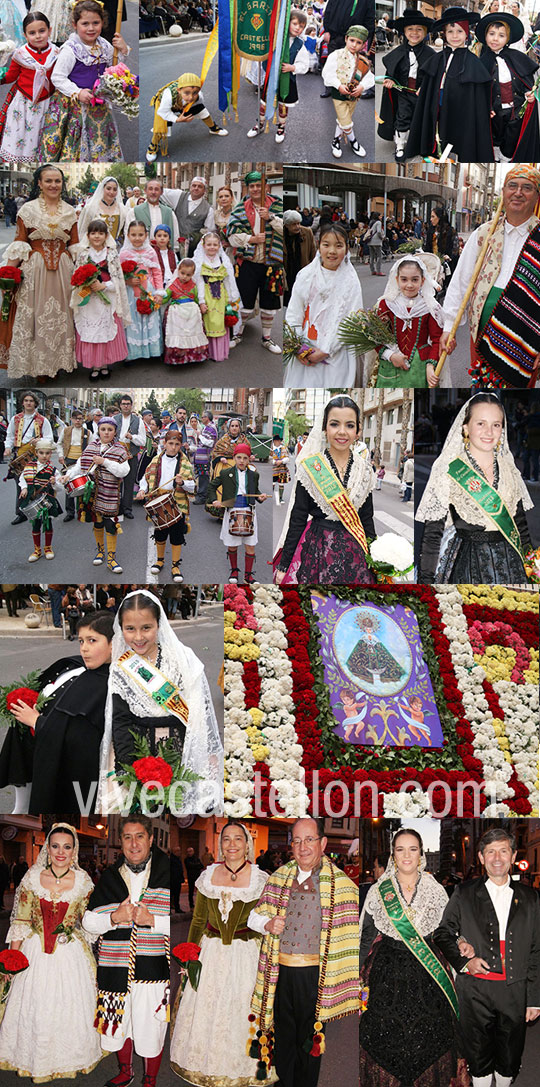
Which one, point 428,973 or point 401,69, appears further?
point 401,69

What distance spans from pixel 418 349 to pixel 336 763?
10.3ft

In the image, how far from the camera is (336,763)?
699cm

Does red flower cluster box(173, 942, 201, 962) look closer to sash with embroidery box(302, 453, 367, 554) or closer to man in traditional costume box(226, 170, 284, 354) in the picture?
sash with embroidery box(302, 453, 367, 554)

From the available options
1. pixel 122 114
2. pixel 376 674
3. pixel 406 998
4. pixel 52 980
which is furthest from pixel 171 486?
pixel 406 998

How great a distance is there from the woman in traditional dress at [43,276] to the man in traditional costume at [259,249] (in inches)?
49.9

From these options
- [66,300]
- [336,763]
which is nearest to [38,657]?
[336,763]

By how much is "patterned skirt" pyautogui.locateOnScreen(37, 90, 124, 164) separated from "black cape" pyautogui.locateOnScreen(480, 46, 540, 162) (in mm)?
2894

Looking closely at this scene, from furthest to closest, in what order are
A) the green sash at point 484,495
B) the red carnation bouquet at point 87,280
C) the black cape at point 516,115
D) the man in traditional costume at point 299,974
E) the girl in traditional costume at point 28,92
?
the black cape at point 516,115 → the girl in traditional costume at point 28,92 → the red carnation bouquet at point 87,280 → the green sash at point 484,495 → the man in traditional costume at point 299,974

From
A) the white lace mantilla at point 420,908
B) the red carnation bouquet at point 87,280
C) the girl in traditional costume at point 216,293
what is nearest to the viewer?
the white lace mantilla at point 420,908

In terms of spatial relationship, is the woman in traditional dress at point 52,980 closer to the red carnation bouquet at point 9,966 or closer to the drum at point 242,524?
the red carnation bouquet at point 9,966

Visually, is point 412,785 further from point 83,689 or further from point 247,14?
point 247,14

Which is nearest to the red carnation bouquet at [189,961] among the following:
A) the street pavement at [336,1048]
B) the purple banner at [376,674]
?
the street pavement at [336,1048]

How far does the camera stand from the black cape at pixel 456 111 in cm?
774

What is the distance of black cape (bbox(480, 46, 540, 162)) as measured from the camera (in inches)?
307
